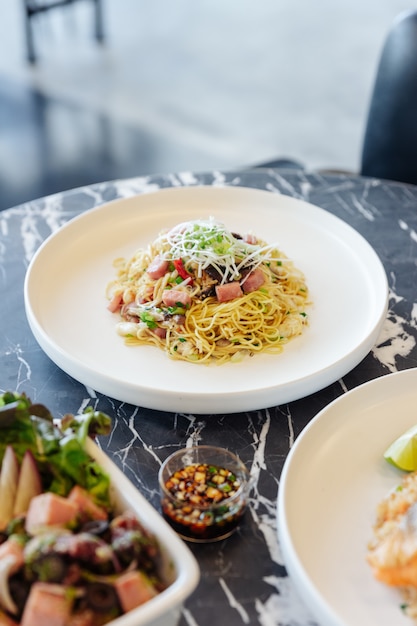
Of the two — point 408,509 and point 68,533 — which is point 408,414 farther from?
point 68,533

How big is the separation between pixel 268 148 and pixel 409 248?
176 inches

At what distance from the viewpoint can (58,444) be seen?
1.60 metres

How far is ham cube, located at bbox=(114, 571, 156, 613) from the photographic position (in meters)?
1.31

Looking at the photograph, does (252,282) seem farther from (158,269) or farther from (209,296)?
(158,269)

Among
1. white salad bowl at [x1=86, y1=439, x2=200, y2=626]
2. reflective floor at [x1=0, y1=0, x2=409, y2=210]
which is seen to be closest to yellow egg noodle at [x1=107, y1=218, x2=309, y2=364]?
white salad bowl at [x1=86, y1=439, x2=200, y2=626]

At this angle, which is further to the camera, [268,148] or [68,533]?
[268,148]

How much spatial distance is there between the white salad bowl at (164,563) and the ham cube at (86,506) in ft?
0.14

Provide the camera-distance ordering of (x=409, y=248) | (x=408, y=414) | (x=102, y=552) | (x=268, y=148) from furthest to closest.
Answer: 1. (x=268, y=148)
2. (x=409, y=248)
3. (x=408, y=414)
4. (x=102, y=552)

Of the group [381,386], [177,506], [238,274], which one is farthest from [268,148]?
[177,506]

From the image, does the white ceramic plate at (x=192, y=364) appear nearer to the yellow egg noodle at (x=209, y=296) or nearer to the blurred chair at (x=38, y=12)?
the yellow egg noodle at (x=209, y=296)

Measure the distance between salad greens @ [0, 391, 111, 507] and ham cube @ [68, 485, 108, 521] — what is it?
26 mm

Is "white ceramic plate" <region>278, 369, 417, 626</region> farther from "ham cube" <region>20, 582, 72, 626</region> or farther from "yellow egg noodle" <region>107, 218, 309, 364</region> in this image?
"ham cube" <region>20, 582, 72, 626</region>

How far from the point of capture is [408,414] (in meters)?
2.01

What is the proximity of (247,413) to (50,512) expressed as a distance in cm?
82
